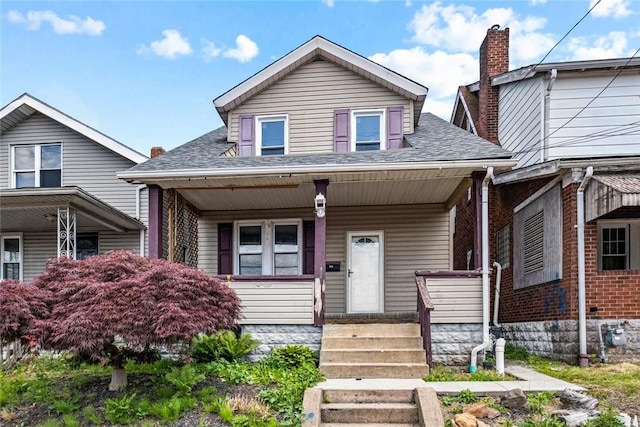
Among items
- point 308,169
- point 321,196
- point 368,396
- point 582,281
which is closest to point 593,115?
point 582,281

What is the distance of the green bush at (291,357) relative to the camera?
6953mm

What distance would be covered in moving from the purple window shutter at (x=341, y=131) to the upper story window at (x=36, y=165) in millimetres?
7250

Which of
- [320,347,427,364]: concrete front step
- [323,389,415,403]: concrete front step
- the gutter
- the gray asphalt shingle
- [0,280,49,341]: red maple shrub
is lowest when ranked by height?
[323,389,415,403]: concrete front step

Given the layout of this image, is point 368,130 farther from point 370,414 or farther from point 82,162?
point 82,162

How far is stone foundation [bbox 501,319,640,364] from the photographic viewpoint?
723 cm

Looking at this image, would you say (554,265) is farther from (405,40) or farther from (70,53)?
(70,53)

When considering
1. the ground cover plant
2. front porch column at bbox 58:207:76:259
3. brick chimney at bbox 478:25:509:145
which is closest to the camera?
the ground cover plant

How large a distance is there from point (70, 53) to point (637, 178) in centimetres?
1278

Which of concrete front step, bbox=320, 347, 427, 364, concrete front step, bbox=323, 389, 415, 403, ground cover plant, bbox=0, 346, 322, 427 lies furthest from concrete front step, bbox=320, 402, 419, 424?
concrete front step, bbox=320, 347, 427, 364

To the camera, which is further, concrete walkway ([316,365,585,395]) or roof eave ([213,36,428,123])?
roof eave ([213,36,428,123])

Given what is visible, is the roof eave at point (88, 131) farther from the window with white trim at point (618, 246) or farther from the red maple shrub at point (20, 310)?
the window with white trim at point (618, 246)

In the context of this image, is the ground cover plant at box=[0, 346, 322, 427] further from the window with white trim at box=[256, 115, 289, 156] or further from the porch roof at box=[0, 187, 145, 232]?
the window with white trim at box=[256, 115, 289, 156]

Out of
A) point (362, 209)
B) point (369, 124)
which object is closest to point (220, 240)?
point (362, 209)

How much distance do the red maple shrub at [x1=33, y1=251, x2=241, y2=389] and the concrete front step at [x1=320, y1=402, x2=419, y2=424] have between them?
1731 mm
